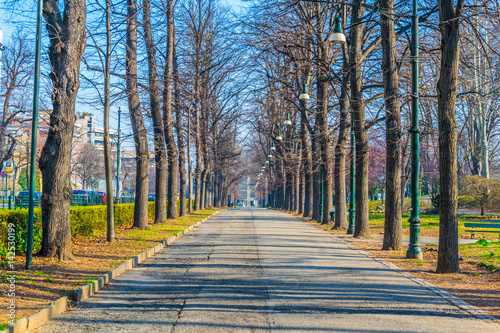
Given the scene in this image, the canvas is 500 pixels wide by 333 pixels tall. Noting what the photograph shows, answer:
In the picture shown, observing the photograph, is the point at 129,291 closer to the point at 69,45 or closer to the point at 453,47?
the point at 69,45

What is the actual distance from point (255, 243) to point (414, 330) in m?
10.6

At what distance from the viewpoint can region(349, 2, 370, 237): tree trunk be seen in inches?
706

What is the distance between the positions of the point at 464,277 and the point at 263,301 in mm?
5040

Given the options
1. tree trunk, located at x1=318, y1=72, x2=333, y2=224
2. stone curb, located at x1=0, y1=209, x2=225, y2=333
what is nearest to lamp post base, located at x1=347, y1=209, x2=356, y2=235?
tree trunk, located at x1=318, y1=72, x2=333, y2=224

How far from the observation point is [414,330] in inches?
231

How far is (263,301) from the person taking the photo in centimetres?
736

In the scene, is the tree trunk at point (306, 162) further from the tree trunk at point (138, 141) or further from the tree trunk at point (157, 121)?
the tree trunk at point (138, 141)

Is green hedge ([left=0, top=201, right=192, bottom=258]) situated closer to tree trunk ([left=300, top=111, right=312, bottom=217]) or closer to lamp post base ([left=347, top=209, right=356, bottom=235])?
lamp post base ([left=347, top=209, right=356, bottom=235])

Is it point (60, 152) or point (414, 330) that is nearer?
point (414, 330)

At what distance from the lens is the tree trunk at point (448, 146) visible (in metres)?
10.4

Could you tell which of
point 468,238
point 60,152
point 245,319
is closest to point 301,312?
point 245,319

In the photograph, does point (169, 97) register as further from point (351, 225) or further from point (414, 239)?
point (414, 239)

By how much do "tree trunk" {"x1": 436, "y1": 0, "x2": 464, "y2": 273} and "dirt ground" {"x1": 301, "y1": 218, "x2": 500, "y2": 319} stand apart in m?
0.49

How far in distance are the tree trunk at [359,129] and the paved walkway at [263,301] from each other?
6.35 metres
